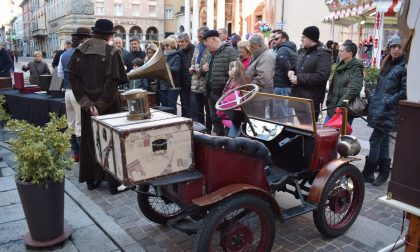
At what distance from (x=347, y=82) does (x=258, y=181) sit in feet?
8.18

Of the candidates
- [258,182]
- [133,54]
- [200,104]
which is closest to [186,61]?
[200,104]

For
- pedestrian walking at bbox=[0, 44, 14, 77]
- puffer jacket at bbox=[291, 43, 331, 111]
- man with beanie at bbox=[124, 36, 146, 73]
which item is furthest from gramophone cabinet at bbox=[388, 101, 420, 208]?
pedestrian walking at bbox=[0, 44, 14, 77]

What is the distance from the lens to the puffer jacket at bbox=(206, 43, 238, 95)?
600 cm

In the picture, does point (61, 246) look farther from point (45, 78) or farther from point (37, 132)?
point (45, 78)

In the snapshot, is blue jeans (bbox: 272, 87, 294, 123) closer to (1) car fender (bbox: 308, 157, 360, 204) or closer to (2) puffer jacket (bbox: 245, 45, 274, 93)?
(1) car fender (bbox: 308, 157, 360, 204)

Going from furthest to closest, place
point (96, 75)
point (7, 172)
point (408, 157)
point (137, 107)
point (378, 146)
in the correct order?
point (7, 172) → point (378, 146) → point (96, 75) → point (137, 107) → point (408, 157)

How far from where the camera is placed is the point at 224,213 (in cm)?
268

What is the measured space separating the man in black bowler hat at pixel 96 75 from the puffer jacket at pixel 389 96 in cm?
305

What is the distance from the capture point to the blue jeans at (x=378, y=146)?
Result: 478 centimetres

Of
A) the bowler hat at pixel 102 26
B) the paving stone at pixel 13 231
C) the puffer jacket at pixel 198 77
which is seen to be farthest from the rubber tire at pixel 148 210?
the puffer jacket at pixel 198 77

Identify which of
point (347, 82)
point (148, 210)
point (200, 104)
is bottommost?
point (148, 210)

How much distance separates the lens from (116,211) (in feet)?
13.3

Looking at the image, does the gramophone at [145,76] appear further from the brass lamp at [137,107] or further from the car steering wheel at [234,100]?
the car steering wheel at [234,100]

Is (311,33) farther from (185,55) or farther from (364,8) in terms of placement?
(364,8)
